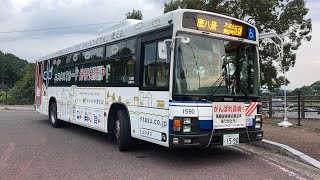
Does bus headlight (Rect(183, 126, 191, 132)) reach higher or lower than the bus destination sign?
lower

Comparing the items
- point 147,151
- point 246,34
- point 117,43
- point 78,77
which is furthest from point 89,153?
point 246,34

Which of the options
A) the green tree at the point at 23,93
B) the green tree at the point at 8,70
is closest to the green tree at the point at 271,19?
the green tree at the point at 23,93

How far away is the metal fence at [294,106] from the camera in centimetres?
1884

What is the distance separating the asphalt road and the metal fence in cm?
1086

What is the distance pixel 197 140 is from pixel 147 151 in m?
2.45

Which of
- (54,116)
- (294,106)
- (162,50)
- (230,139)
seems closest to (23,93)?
(54,116)

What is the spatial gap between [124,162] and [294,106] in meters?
15.4

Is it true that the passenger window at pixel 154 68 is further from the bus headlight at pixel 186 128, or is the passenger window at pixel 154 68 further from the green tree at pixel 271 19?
the green tree at pixel 271 19

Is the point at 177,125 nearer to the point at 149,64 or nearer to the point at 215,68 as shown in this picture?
the point at 215,68

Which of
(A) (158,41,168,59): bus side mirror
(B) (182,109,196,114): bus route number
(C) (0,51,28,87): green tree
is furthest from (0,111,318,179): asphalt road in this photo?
(C) (0,51,28,87): green tree

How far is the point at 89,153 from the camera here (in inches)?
357

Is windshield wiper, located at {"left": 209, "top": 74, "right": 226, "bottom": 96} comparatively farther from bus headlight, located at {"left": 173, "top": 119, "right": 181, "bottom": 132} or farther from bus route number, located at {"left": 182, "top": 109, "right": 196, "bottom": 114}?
bus headlight, located at {"left": 173, "top": 119, "right": 181, "bottom": 132}

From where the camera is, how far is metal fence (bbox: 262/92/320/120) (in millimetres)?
18844

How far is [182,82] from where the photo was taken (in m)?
7.20
